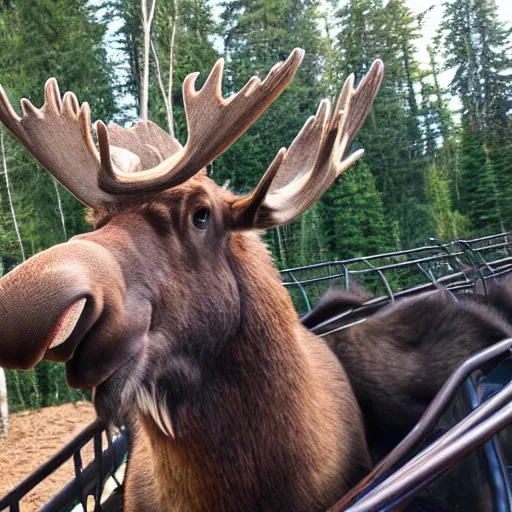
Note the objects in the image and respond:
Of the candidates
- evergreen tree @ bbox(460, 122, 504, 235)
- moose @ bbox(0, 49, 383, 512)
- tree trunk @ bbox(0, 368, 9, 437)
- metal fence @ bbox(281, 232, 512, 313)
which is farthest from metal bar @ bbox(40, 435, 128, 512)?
evergreen tree @ bbox(460, 122, 504, 235)

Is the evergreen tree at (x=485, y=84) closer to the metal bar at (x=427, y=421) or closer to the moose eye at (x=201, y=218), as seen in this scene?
the metal bar at (x=427, y=421)

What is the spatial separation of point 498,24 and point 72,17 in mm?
5583

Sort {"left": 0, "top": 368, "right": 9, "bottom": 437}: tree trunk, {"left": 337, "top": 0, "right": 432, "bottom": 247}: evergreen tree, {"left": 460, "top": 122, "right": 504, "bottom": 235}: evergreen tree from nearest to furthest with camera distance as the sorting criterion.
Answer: {"left": 0, "top": 368, "right": 9, "bottom": 437}: tree trunk, {"left": 460, "top": 122, "right": 504, "bottom": 235}: evergreen tree, {"left": 337, "top": 0, "right": 432, "bottom": 247}: evergreen tree

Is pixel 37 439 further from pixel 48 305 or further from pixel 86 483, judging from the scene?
pixel 48 305

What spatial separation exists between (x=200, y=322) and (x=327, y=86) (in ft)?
22.7

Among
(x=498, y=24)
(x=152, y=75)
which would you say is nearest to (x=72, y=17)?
(x=152, y=75)

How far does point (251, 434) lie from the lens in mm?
724

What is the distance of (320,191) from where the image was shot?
0.81m

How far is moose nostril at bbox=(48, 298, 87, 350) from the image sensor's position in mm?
515

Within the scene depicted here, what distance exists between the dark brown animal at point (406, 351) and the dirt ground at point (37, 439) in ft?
11.2

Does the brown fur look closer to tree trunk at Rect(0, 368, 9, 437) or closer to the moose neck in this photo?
the moose neck

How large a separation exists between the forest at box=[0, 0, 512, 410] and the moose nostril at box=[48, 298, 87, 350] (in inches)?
217

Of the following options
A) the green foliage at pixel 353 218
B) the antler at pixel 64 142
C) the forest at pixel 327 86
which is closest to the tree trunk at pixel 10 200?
the forest at pixel 327 86

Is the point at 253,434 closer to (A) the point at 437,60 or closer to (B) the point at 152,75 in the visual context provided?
(B) the point at 152,75
